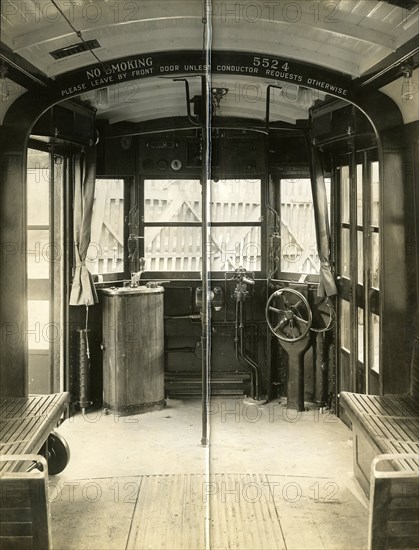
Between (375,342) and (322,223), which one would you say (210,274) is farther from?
(375,342)

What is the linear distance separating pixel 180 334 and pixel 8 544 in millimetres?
3436

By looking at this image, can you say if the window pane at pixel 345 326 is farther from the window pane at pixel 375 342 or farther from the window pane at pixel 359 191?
the window pane at pixel 359 191

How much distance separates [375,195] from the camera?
14.4 ft

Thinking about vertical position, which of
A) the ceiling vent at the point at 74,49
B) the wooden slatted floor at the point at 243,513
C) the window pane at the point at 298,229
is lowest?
the wooden slatted floor at the point at 243,513

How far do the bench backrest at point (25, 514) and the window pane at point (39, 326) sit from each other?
8.60 ft

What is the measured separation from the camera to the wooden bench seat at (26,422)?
3.38 meters

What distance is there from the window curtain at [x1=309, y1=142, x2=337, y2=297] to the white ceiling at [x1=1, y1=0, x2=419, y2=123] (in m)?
1.42

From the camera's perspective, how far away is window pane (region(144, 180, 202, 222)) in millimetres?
6156

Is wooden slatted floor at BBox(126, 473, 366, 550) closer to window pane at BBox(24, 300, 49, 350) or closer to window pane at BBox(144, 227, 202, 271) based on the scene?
window pane at BBox(24, 300, 49, 350)

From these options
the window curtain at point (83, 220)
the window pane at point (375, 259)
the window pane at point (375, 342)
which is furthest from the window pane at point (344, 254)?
the window curtain at point (83, 220)

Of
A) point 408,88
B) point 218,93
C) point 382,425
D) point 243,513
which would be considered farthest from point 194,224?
point 243,513

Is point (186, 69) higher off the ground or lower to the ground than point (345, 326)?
higher

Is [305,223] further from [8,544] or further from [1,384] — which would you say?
[8,544]

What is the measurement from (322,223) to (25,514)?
3460 millimetres
